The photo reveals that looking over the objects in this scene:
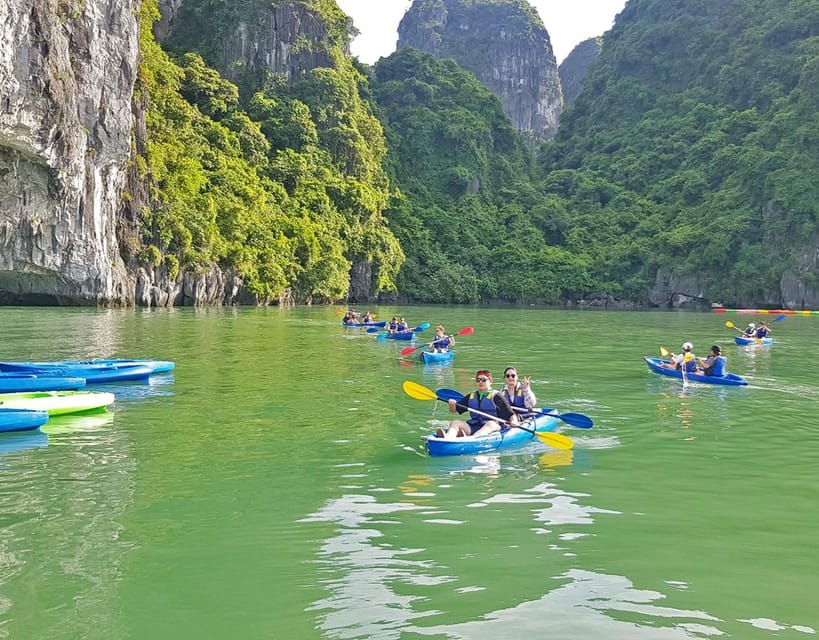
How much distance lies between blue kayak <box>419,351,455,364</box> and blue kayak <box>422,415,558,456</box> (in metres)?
8.60

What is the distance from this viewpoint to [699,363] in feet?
53.1

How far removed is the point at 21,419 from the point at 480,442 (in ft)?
17.8

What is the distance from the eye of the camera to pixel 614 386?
14.9 metres

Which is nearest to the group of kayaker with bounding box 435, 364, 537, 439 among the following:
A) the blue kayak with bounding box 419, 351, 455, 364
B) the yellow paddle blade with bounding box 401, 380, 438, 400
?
the yellow paddle blade with bounding box 401, 380, 438, 400

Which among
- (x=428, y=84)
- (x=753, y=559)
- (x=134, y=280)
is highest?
(x=428, y=84)

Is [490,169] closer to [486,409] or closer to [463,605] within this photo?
[486,409]

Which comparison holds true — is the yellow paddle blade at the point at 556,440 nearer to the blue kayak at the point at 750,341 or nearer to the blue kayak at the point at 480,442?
the blue kayak at the point at 480,442

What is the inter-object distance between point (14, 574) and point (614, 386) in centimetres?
1206

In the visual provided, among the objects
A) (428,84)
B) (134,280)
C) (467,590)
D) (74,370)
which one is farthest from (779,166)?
(467,590)

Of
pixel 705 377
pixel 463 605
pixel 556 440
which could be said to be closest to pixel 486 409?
pixel 556 440

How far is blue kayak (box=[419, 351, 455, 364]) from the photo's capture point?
18.3m

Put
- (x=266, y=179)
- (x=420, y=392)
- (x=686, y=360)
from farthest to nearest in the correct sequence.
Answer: (x=266, y=179)
(x=686, y=360)
(x=420, y=392)

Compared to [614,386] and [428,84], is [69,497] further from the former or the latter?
[428,84]

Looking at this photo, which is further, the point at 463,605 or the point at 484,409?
the point at 484,409
